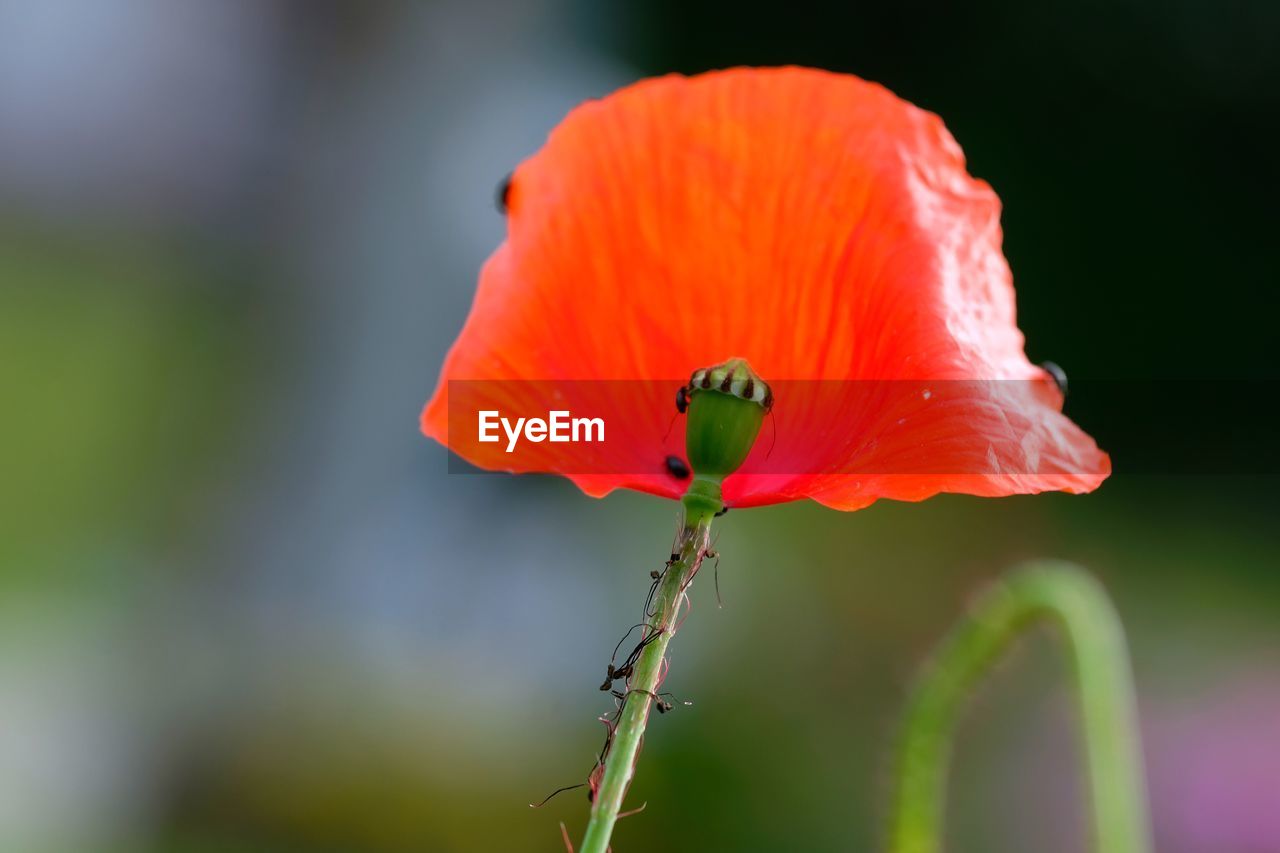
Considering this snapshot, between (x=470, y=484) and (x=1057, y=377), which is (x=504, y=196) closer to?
(x=1057, y=377)

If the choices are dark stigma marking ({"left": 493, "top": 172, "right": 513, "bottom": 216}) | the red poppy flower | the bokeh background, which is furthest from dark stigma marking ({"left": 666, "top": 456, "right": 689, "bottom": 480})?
the bokeh background

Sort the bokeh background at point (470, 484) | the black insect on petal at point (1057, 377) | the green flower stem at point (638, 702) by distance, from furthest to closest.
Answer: the bokeh background at point (470, 484)
the black insect on petal at point (1057, 377)
the green flower stem at point (638, 702)

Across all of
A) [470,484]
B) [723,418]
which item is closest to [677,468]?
[723,418]

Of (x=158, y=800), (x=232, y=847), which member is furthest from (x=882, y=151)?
(x=158, y=800)

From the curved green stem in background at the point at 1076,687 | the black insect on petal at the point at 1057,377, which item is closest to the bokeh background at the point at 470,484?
the curved green stem in background at the point at 1076,687

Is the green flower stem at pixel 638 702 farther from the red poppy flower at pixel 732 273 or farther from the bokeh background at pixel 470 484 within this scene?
the bokeh background at pixel 470 484
